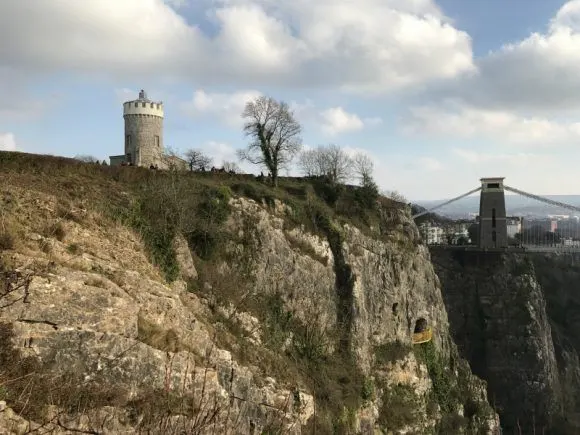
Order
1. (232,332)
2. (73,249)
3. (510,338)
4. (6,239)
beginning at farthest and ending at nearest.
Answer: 1. (510,338)
2. (232,332)
3. (73,249)
4. (6,239)

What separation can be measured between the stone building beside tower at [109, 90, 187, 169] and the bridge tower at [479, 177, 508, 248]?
43670 mm

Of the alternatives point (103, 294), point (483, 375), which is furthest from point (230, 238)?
point (483, 375)

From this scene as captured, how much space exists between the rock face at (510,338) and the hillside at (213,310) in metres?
15.6

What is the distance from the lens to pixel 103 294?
14172 mm

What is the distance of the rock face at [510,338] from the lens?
54406 millimetres

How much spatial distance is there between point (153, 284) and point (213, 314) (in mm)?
4848

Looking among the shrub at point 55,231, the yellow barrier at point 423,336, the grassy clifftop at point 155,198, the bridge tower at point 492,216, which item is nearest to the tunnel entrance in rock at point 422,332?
the yellow barrier at point 423,336

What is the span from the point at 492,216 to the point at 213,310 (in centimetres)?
5487

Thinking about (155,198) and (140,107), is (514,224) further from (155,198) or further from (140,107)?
(155,198)

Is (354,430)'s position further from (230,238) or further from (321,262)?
(230,238)

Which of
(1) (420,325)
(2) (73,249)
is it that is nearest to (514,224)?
(1) (420,325)

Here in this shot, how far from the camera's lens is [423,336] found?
38406mm

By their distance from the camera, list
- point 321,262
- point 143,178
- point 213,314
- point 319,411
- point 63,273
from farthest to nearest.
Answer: point 321,262 < point 143,178 < point 319,411 < point 213,314 < point 63,273

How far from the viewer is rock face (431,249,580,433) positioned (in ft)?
178
